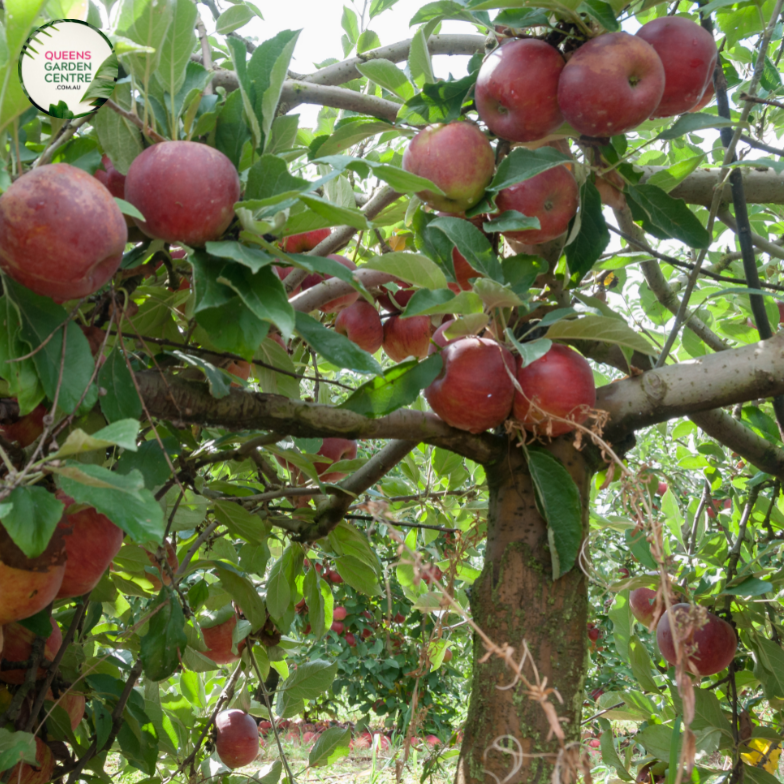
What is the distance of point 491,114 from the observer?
902 mm

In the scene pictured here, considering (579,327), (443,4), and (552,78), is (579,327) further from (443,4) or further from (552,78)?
(443,4)

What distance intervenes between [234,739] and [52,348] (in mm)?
1320

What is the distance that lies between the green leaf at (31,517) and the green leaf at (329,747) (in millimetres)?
1344

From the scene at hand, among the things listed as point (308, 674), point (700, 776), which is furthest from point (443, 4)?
point (308, 674)

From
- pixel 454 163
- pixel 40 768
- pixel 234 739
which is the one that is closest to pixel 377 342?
pixel 454 163

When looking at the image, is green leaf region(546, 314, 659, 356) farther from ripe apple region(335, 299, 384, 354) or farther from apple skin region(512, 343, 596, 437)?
ripe apple region(335, 299, 384, 354)

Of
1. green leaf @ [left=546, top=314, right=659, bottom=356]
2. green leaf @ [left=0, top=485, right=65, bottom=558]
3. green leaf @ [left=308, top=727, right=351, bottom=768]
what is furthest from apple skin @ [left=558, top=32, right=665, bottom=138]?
green leaf @ [left=308, top=727, right=351, bottom=768]

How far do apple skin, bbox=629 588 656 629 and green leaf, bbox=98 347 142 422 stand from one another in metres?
1.23

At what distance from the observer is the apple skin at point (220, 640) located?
5.08 feet

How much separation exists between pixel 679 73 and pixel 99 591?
1.20m

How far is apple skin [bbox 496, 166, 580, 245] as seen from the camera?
0.91 metres

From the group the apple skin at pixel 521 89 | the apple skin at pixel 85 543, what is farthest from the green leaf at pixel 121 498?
the apple skin at pixel 521 89

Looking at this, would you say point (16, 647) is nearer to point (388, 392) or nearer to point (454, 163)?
point (388, 392)

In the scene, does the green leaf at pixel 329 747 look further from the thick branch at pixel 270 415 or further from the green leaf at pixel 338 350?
the green leaf at pixel 338 350
